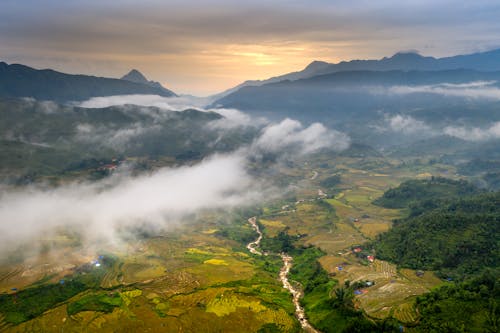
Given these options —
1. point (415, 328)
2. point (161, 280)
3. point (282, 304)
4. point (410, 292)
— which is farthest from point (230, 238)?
point (415, 328)

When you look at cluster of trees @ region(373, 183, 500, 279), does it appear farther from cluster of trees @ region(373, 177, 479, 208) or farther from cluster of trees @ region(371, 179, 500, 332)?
cluster of trees @ region(373, 177, 479, 208)

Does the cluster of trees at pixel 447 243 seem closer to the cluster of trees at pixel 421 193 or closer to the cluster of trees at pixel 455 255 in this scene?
the cluster of trees at pixel 455 255

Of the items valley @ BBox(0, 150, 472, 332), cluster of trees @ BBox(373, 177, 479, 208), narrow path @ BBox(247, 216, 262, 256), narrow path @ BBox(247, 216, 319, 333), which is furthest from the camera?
cluster of trees @ BBox(373, 177, 479, 208)

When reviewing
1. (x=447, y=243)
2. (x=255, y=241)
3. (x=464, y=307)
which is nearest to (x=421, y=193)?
(x=447, y=243)

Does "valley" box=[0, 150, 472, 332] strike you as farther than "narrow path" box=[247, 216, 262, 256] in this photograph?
No

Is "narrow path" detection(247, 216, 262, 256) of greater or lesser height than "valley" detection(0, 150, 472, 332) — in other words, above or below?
below

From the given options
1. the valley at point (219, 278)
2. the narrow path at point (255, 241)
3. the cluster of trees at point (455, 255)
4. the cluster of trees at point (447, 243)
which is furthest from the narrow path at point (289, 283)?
the cluster of trees at point (447, 243)

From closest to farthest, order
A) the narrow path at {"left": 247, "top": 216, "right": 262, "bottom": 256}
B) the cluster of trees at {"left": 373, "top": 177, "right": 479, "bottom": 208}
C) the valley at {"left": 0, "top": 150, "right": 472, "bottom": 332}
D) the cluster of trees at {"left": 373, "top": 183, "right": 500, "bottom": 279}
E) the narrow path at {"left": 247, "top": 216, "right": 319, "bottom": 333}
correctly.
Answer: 1. the valley at {"left": 0, "top": 150, "right": 472, "bottom": 332}
2. the narrow path at {"left": 247, "top": 216, "right": 319, "bottom": 333}
3. the cluster of trees at {"left": 373, "top": 183, "right": 500, "bottom": 279}
4. the narrow path at {"left": 247, "top": 216, "right": 262, "bottom": 256}
5. the cluster of trees at {"left": 373, "top": 177, "right": 479, "bottom": 208}

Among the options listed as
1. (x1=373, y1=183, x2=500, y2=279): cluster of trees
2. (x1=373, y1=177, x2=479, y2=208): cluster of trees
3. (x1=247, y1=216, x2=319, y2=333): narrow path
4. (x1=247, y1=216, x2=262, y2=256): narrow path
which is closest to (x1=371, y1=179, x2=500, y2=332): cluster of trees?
(x1=373, y1=183, x2=500, y2=279): cluster of trees

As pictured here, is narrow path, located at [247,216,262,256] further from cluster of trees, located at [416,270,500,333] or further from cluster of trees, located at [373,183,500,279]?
cluster of trees, located at [416,270,500,333]

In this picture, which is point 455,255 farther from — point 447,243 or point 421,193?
point 421,193

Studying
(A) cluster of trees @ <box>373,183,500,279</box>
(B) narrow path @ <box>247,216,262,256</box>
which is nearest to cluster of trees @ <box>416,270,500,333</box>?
(A) cluster of trees @ <box>373,183,500,279</box>

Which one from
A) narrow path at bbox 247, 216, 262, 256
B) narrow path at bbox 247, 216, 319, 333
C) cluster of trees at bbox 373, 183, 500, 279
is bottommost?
narrow path at bbox 247, 216, 262, 256
